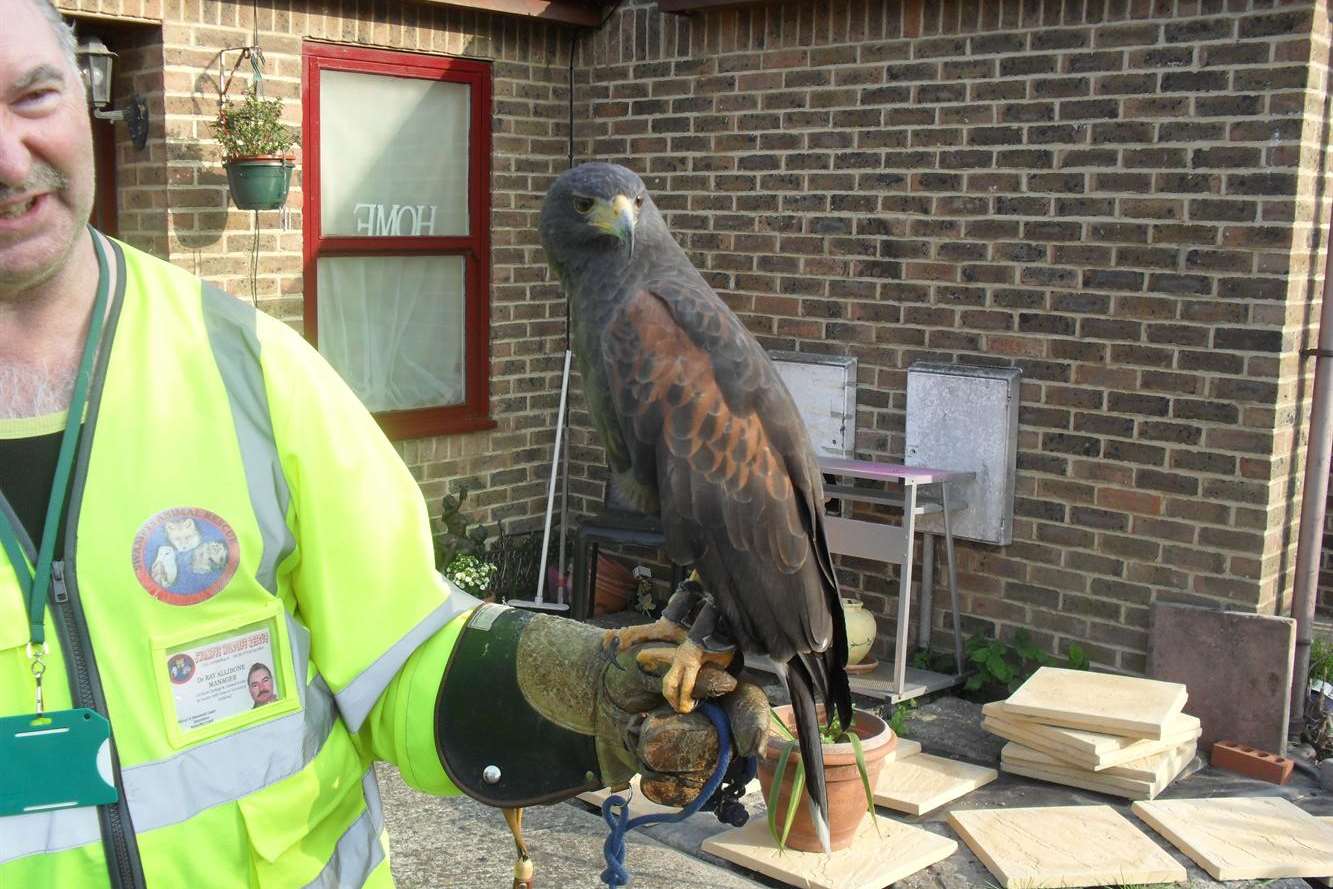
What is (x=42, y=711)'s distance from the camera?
5.14 feet

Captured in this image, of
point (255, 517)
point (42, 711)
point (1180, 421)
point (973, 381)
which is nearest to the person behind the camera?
point (42, 711)

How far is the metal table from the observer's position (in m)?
5.72

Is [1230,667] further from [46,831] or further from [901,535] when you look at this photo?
[46,831]

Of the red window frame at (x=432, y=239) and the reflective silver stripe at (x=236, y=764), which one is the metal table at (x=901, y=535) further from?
the reflective silver stripe at (x=236, y=764)

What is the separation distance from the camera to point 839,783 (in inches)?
164

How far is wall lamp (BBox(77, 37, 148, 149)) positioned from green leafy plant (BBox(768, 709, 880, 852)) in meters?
3.55

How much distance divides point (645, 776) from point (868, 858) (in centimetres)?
245

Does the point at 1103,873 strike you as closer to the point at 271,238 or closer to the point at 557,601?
the point at 557,601

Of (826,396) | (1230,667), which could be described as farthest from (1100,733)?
(826,396)

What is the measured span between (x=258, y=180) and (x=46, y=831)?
A: 174 inches

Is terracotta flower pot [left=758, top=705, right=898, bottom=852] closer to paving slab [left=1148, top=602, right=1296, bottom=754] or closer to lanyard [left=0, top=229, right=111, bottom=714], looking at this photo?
paving slab [left=1148, top=602, right=1296, bottom=754]

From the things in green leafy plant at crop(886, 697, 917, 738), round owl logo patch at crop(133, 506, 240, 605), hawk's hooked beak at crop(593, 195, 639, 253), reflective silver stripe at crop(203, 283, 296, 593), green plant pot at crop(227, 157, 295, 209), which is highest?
green plant pot at crop(227, 157, 295, 209)

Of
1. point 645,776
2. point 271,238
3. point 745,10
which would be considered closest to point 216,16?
point 271,238

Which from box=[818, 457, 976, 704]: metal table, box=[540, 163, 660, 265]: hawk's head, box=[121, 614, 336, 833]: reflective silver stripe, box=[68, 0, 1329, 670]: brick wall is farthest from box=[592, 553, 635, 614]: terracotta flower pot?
box=[121, 614, 336, 833]: reflective silver stripe
